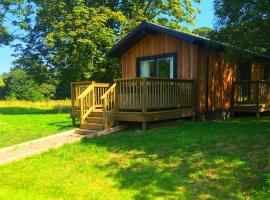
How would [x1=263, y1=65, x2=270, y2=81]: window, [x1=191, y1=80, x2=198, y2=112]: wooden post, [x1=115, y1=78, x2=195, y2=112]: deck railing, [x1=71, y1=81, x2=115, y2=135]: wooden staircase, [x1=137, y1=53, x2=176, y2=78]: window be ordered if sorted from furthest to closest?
[x1=263, y1=65, x2=270, y2=81]: window < [x1=137, y1=53, x2=176, y2=78]: window < [x1=191, y1=80, x2=198, y2=112]: wooden post < [x1=71, y1=81, x2=115, y2=135]: wooden staircase < [x1=115, y1=78, x2=195, y2=112]: deck railing

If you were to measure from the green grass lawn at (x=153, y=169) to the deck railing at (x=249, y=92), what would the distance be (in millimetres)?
4996

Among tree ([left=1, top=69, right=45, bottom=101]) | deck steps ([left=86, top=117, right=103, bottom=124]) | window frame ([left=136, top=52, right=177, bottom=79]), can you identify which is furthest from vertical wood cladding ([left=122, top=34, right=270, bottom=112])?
tree ([left=1, top=69, right=45, bottom=101])

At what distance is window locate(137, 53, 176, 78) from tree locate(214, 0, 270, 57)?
280 cm

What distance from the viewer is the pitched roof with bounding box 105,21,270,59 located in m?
10.9

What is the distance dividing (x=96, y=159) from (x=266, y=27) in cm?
622

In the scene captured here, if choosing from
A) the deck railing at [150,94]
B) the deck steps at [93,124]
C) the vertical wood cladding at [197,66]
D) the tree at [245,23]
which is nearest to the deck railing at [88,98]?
the deck steps at [93,124]

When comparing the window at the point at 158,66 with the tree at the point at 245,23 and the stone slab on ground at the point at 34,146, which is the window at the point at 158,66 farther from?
the stone slab on ground at the point at 34,146

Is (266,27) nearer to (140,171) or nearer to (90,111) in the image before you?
(140,171)

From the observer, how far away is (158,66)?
42.9 ft

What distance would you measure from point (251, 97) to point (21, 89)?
183ft

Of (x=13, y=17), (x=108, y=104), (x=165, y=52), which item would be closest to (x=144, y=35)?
(x=165, y=52)

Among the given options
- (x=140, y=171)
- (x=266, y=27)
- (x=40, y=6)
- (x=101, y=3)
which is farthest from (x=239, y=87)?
(x=40, y=6)

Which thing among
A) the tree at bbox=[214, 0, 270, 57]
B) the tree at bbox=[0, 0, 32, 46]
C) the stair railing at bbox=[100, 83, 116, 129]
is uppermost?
the tree at bbox=[0, 0, 32, 46]

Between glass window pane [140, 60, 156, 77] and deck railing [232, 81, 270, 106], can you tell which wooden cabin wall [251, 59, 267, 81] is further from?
glass window pane [140, 60, 156, 77]
